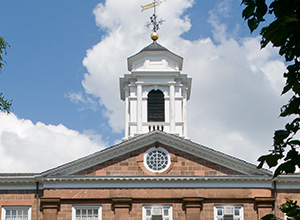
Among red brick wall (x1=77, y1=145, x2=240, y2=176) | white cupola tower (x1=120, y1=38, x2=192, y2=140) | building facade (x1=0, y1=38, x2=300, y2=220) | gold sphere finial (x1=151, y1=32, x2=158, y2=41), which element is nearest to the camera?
building facade (x1=0, y1=38, x2=300, y2=220)

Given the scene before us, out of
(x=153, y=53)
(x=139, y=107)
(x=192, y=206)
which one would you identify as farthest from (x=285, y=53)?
(x=153, y=53)

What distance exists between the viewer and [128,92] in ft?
122

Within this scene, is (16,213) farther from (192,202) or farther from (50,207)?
(192,202)

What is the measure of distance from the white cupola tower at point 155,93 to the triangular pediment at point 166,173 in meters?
5.23

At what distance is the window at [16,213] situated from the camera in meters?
28.9

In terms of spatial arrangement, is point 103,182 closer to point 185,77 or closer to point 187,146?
point 187,146

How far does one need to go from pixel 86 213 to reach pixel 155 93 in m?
9.94

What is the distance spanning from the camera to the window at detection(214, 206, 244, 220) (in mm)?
28656

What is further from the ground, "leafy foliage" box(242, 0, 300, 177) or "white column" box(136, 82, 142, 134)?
"white column" box(136, 82, 142, 134)

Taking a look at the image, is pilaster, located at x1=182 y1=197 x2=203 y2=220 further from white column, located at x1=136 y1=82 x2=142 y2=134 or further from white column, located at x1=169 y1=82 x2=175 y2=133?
white column, located at x1=136 y1=82 x2=142 y2=134

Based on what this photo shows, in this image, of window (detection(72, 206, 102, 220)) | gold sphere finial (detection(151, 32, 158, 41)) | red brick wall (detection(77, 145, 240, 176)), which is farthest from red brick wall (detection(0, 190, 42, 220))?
gold sphere finial (detection(151, 32, 158, 41))

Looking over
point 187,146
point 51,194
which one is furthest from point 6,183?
point 187,146

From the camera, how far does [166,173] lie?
96.3 feet

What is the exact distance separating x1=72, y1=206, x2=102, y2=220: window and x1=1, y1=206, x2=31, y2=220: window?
2.16 meters
